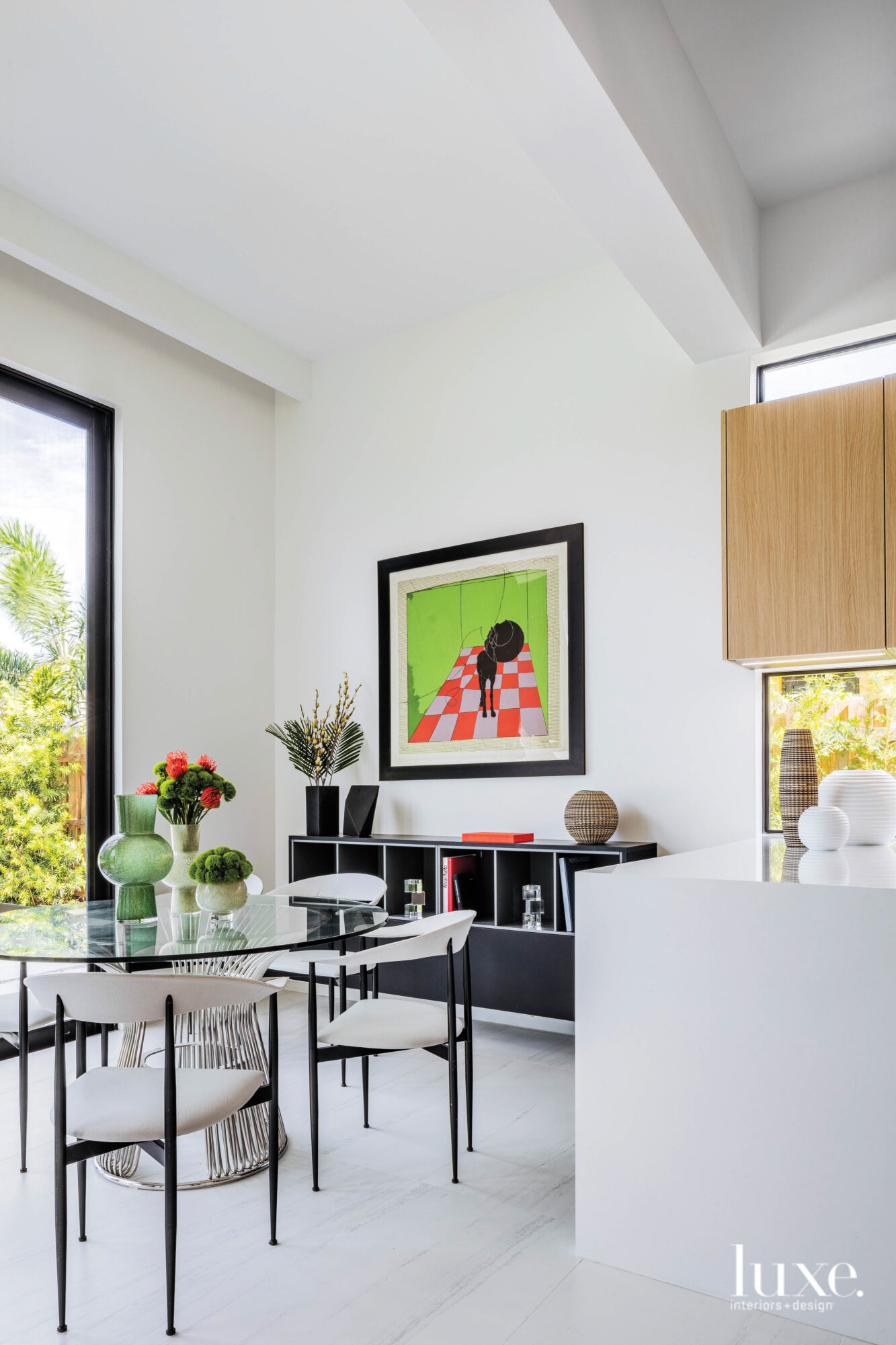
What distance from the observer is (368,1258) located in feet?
7.04

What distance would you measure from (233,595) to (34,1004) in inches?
93.6

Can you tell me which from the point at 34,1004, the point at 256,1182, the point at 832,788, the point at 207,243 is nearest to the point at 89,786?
the point at 34,1004

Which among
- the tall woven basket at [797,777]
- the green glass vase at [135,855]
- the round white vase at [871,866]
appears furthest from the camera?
the tall woven basket at [797,777]

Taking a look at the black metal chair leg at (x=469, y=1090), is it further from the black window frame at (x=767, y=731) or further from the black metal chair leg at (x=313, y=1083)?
the black window frame at (x=767, y=731)

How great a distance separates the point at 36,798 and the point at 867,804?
10.5ft

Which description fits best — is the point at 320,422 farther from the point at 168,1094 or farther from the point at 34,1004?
the point at 168,1094

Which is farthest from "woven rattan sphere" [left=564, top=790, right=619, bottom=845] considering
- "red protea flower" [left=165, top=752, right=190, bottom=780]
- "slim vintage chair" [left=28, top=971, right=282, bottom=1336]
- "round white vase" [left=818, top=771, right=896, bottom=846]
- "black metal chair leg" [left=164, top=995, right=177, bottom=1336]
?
"black metal chair leg" [left=164, top=995, right=177, bottom=1336]

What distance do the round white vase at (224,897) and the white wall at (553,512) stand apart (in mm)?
1728

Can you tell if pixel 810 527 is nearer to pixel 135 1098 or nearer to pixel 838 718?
pixel 838 718

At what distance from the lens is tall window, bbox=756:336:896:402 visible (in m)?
3.51

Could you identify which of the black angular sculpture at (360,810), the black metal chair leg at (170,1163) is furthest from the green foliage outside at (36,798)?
the black metal chair leg at (170,1163)

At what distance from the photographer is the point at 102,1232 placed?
2.29 metres

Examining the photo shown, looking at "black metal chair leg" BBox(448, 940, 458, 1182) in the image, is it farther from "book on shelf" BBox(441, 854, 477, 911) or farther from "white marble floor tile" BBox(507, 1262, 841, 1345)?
"book on shelf" BBox(441, 854, 477, 911)

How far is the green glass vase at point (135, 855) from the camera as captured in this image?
2.79m
